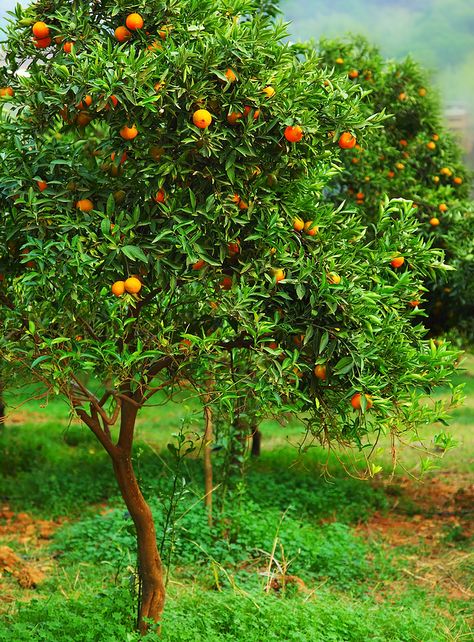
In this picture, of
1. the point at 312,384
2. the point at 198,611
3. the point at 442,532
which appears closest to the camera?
the point at 312,384

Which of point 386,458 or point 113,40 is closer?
point 113,40

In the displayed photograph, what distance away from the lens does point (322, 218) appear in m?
4.07

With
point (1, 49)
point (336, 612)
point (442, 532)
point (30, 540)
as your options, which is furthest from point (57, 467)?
point (1, 49)

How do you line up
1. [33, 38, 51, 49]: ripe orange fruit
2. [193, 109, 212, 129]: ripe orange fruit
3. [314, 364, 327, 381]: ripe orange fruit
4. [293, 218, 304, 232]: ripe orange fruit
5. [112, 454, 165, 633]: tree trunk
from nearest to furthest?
1. [193, 109, 212, 129]: ripe orange fruit
2. [314, 364, 327, 381]: ripe orange fruit
3. [293, 218, 304, 232]: ripe orange fruit
4. [33, 38, 51, 49]: ripe orange fruit
5. [112, 454, 165, 633]: tree trunk

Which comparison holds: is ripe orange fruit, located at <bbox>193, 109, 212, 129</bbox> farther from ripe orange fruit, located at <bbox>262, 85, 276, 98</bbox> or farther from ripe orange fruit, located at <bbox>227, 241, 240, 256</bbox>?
ripe orange fruit, located at <bbox>227, 241, 240, 256</bbox>

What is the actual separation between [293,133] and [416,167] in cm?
599

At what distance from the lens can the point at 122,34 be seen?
3.99 metres

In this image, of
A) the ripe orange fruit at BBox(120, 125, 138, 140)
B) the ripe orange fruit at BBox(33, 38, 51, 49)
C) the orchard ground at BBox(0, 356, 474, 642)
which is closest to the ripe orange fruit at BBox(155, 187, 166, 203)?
the ripe orange fruit at BBox(120, 125, 138, 140)

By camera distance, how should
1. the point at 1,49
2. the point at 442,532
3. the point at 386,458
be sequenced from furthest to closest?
1. the point at 386,458
2. the point at 442,532
3. the point at 1,49

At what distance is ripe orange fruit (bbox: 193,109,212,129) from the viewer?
361cm

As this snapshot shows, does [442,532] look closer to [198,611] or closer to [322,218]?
[198,611]

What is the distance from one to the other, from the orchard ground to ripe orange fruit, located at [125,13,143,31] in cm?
186

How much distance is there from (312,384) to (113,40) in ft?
6.36

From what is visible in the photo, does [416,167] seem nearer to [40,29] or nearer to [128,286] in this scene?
[40,29]
